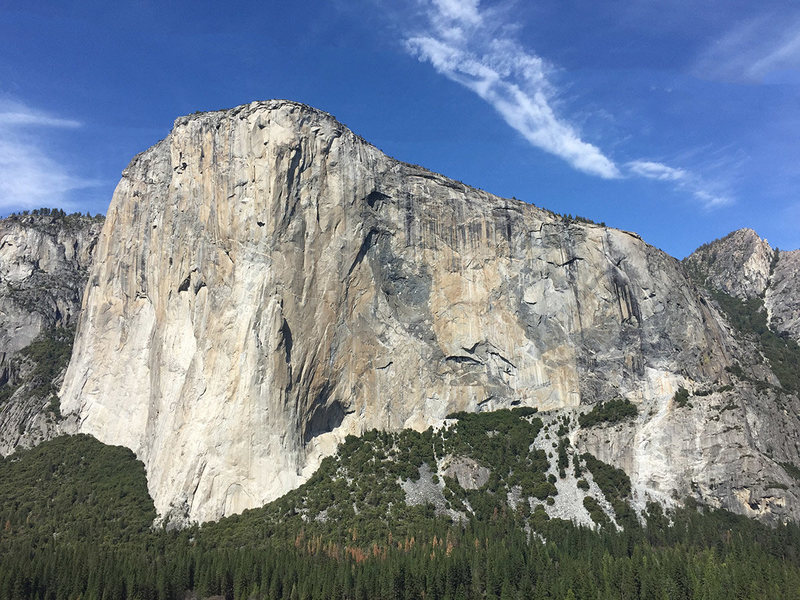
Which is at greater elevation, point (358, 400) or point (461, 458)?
point (358, 400)

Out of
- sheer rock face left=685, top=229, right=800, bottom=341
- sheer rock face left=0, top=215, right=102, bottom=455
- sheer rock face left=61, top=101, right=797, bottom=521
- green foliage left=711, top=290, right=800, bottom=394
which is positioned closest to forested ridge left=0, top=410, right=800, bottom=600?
sheer rock face left=61, top=101, right=797, bottom=521

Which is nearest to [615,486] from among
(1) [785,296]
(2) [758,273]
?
(1) [785,296]

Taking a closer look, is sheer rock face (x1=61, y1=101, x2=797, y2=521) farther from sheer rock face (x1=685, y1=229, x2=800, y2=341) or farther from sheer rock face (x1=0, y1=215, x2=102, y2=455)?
sheer rock face (x1=685, y1=229, x2=800, y2=341)

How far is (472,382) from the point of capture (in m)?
105

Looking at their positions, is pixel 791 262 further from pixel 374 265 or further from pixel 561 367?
pixel 374 265

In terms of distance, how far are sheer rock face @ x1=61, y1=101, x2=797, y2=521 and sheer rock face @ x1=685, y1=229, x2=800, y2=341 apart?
61.3 metres

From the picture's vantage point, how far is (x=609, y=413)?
98.6 m

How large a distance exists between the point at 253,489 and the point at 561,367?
4834 centimetres

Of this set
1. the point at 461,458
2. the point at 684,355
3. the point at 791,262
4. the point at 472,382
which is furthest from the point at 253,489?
the point at 791,262

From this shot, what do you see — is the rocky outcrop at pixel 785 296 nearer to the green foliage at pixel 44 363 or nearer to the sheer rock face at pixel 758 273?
the sheer rock face at pixel 758 273

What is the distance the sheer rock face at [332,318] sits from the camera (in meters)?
91.4

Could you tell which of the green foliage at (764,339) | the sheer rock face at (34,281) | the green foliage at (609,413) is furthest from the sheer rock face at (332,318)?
the green foliage at (764,339)

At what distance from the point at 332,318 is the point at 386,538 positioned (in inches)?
1280

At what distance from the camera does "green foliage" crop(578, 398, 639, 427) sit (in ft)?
321
